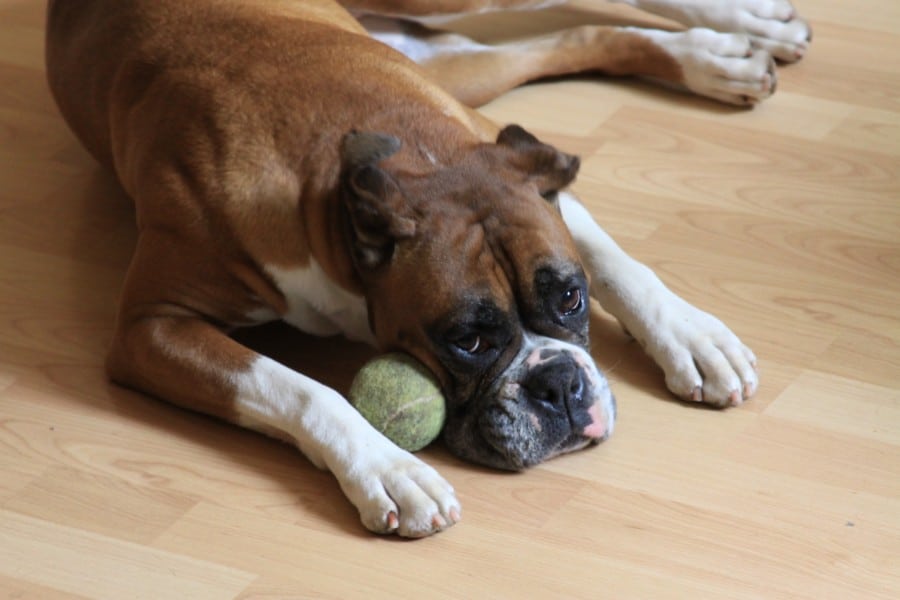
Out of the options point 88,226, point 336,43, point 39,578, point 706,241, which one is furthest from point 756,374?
point 88,226

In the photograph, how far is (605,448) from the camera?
244cm

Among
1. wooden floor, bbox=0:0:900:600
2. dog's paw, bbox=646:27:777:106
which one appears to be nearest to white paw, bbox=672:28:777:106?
dog's paw, bbox=646:27:777:106

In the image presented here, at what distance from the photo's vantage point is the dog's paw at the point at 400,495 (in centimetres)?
221

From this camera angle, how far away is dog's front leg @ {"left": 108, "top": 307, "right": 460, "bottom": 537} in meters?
2.22

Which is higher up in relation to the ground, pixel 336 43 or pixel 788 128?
pixel 336 43

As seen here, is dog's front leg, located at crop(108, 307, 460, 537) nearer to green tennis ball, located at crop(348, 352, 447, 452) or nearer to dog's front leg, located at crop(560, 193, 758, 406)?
green tennis ball, located at crop(348, 352, 447, 452)

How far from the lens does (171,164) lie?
2.57m

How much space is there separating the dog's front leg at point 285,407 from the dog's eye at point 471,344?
189 mm

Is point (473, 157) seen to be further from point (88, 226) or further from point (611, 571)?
point (88, 226)

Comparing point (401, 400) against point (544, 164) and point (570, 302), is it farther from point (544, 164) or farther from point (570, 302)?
point (544, 164)

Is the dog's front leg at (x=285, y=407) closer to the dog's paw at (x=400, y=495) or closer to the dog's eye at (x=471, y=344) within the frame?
the dog's paw at (x=400, y=495)

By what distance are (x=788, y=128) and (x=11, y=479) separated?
6.63ft

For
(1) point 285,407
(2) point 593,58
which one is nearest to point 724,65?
(2) point 593,58

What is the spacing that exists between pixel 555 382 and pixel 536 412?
2.4 inches
